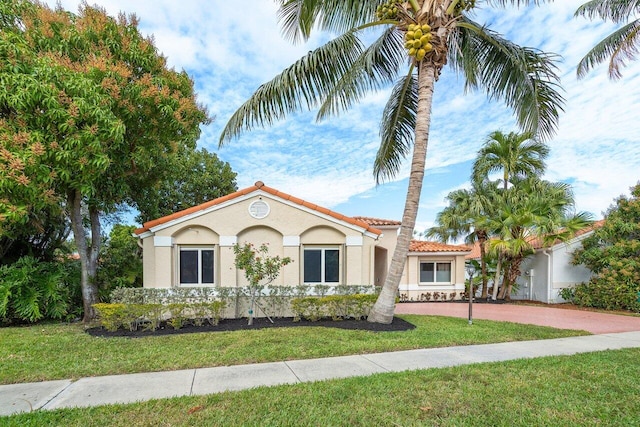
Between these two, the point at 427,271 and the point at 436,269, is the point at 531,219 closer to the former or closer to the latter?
the point at 436,269

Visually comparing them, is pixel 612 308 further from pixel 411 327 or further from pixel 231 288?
pixel 231 288

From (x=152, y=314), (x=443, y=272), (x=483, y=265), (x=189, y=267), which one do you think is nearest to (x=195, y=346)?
(x=152, y=314)

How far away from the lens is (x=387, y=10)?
29.9 ft

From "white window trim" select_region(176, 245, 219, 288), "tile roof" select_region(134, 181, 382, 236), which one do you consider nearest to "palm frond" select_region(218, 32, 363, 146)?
"tile roof" select_region(134, 181, 382, 236)

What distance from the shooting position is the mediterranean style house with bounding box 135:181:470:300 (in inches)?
430

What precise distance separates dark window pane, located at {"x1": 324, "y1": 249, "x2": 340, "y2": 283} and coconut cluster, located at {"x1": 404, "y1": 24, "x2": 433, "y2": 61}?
677 cm

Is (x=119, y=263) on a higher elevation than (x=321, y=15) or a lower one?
lower

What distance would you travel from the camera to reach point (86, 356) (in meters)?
6.80

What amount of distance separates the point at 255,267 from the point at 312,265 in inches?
95.7

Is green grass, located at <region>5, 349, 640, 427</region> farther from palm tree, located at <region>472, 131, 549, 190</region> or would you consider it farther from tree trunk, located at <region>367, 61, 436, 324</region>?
palm tree, located at <region>472, 131, 549, 190</region>

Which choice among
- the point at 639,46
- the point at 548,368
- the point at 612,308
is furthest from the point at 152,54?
the point at 612,308

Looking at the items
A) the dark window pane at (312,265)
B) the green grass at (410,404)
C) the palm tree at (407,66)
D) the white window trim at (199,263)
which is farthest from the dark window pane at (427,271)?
the green grass at (410,404)

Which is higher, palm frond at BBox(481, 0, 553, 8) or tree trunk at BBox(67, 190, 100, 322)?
palm frond at BBox(481, 0, 553, 8)

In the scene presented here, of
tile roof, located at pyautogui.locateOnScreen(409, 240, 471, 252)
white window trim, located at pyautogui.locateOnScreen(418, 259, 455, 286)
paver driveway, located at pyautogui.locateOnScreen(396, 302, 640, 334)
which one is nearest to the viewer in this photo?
paver driveway, located at pyautogui.locateOnScreen(396, 302, 640, 334)
